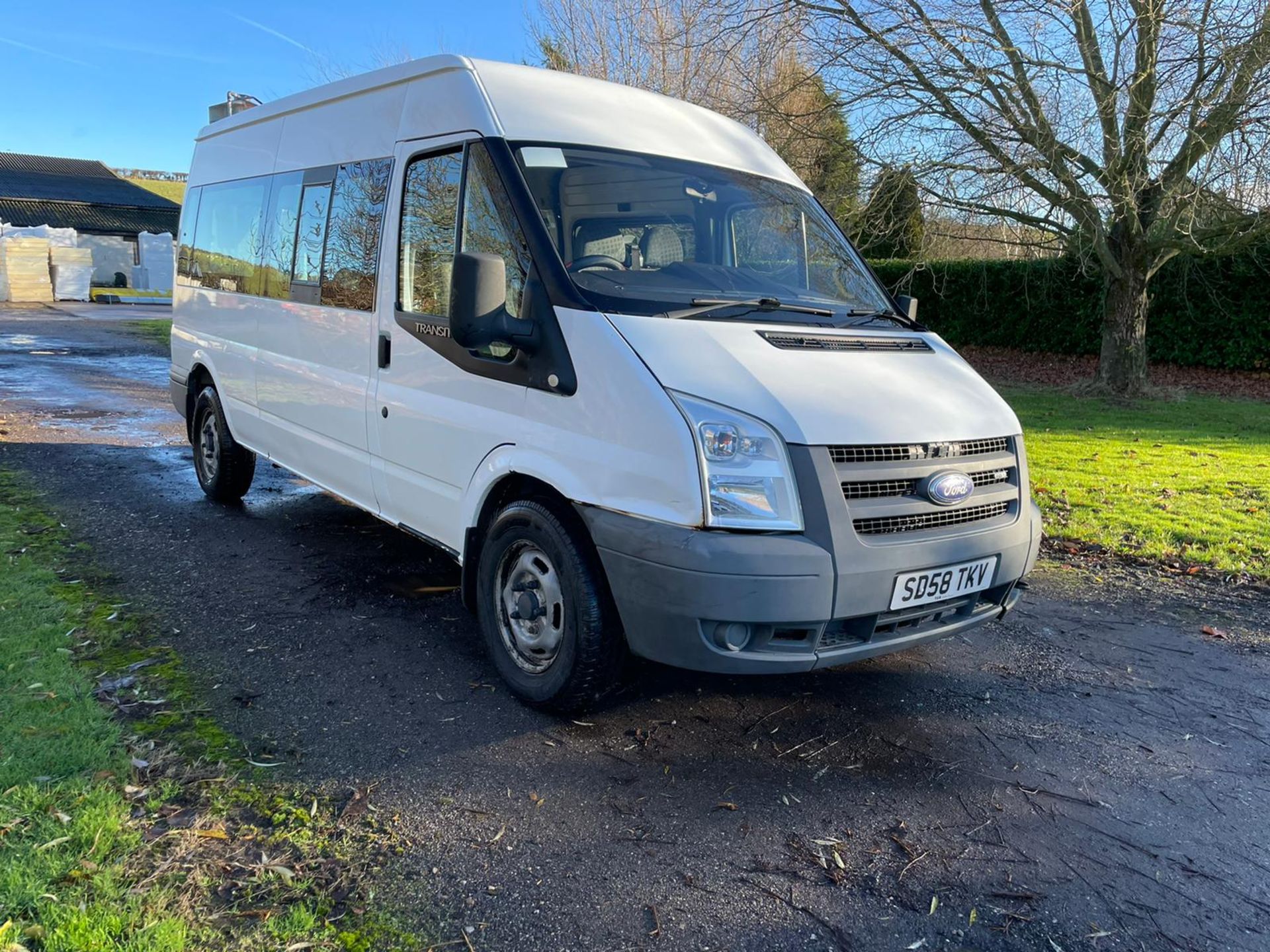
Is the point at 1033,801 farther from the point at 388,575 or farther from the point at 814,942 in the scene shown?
the point at 388,575

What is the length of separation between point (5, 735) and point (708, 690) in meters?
2.66

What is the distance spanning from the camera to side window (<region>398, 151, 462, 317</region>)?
159 inches

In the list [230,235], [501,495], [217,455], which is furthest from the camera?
[217,455]

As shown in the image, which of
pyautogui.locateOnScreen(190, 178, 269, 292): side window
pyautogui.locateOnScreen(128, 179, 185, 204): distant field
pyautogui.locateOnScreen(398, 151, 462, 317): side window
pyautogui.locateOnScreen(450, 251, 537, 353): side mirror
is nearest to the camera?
pyautogui.locateOnScreen(450, 251, 537, 353): side mirror

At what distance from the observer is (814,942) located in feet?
8.07

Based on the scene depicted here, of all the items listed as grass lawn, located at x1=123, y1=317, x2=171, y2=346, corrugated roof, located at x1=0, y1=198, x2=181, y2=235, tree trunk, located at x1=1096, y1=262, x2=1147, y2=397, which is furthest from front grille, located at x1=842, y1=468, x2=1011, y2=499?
corrugated roof, located at x1=0, y1=198, x2=181, y2=235

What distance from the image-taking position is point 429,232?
4176 millimetres

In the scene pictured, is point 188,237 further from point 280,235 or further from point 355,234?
point 355,234

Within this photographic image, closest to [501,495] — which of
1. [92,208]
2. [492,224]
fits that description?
[492,224]

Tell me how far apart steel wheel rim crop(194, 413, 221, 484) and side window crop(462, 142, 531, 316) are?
385 cm

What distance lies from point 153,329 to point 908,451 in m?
22.9

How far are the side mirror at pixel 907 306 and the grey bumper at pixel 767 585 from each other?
1.65 m

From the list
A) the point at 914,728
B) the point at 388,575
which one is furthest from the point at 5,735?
the point at 914,728

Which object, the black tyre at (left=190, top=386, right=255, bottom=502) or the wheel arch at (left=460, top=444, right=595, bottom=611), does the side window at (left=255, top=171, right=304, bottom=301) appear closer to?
the black tyre at (left=190, top=386, right=255, bottom=502)
